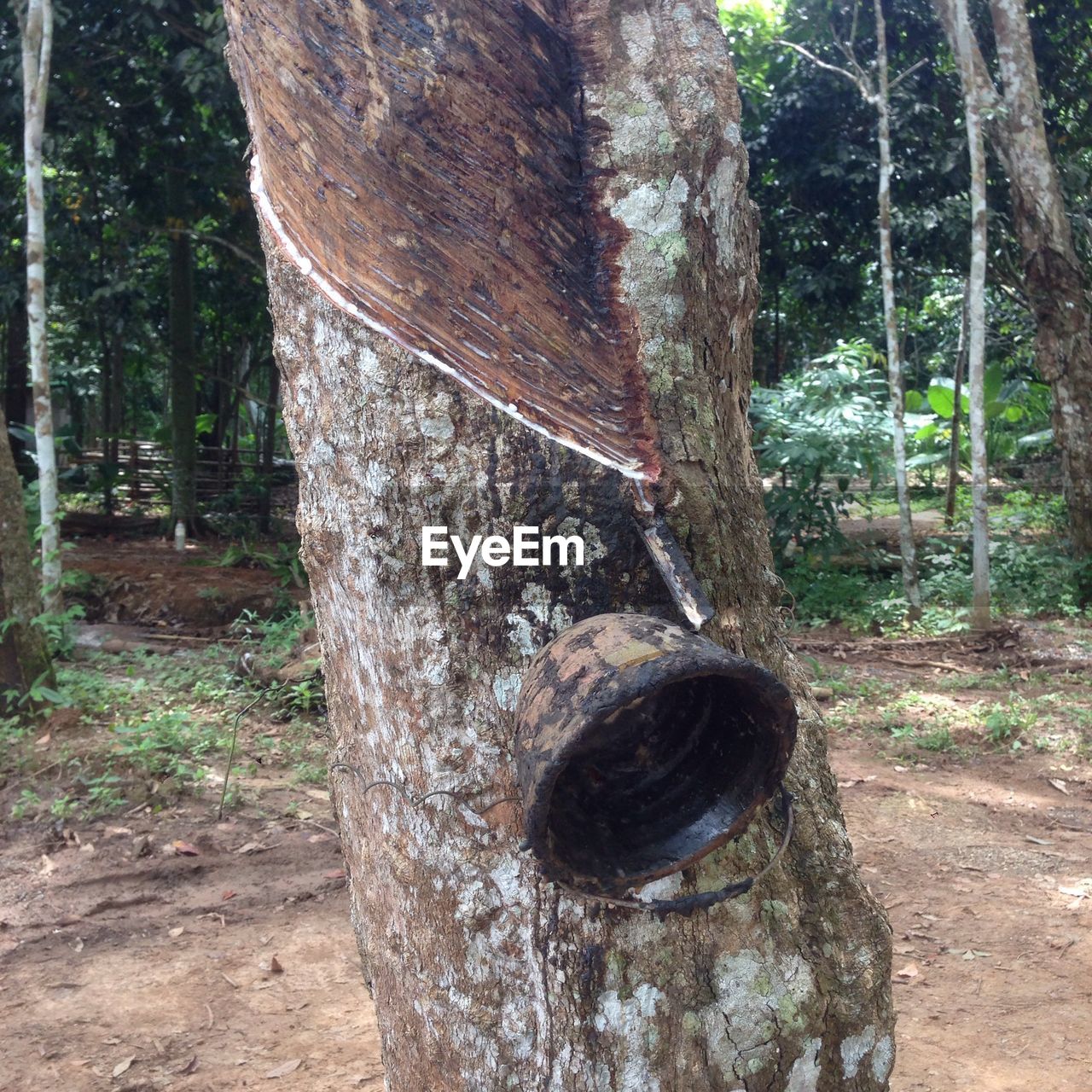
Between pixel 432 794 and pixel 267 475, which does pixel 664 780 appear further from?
pixel 267 475

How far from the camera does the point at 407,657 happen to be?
1309 millimetres

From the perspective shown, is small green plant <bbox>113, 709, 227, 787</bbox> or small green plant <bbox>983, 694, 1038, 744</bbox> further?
small green plant <bbox>983, 694, 1038, 744</bbox>

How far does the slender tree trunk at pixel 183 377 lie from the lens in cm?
1109

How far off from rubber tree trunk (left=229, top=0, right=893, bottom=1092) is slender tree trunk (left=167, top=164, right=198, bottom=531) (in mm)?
10406

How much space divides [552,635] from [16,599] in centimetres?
463

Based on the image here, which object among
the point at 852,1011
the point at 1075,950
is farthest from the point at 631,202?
the point at 1075,950

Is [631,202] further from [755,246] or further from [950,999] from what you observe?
[950,999]

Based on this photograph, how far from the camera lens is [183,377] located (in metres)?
11.2

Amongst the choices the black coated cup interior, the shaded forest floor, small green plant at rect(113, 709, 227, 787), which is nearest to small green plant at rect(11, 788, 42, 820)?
the shaded forest floor

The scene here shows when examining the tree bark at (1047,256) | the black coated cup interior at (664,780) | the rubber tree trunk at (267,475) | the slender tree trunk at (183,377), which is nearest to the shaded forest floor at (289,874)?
the black coated cup interior at (664,780)

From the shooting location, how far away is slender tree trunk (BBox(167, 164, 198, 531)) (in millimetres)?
11094

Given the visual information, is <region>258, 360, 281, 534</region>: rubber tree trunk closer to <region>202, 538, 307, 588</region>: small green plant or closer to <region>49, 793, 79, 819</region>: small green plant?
<region>202, 538, 307, 588</region>: small green plant

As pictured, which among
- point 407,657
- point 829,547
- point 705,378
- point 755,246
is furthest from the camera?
point 829,547

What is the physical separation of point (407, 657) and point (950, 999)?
8.45 ft
